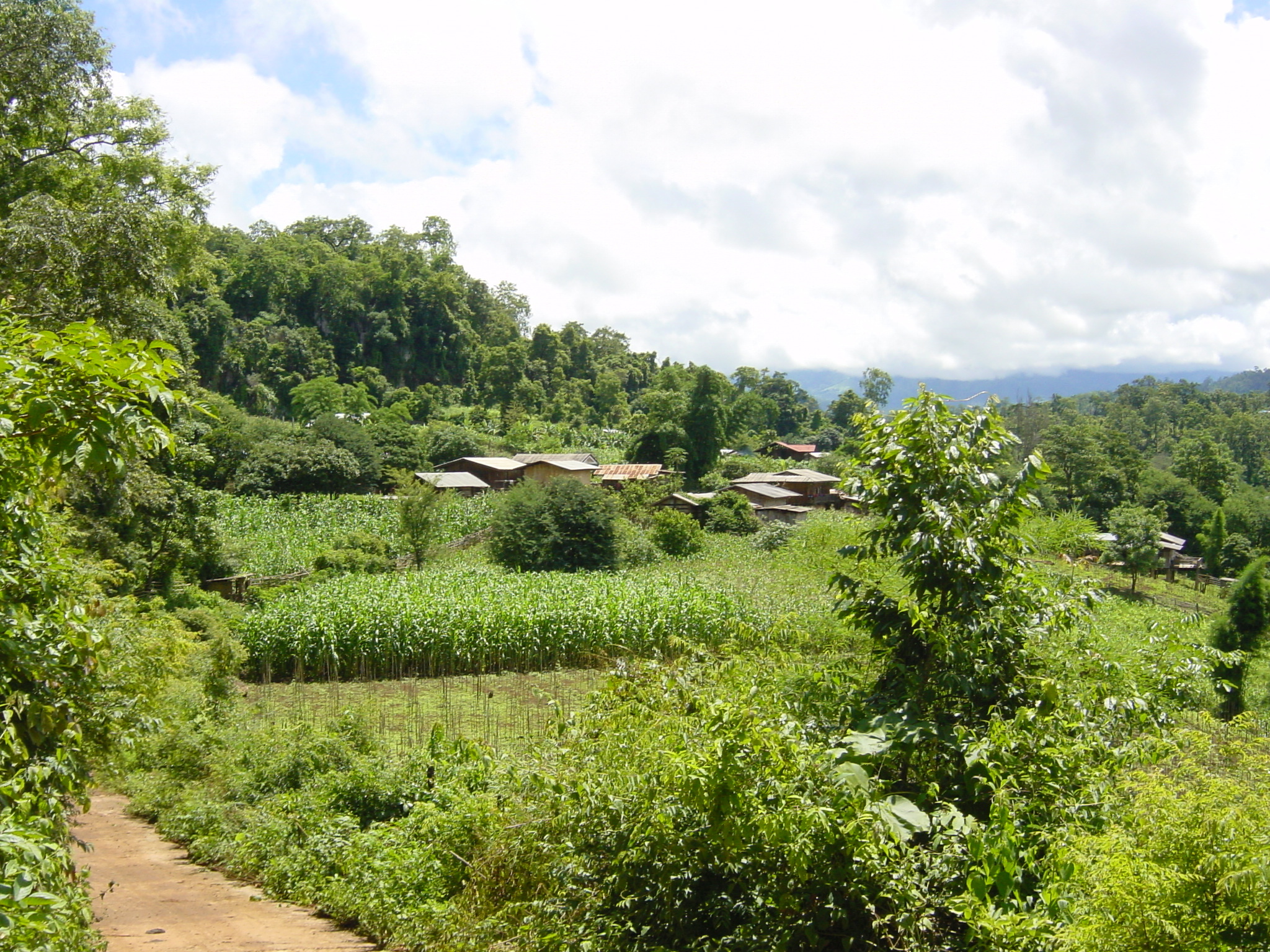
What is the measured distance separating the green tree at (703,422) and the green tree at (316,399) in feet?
66.8

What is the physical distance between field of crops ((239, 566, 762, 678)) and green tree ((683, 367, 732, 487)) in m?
26.1

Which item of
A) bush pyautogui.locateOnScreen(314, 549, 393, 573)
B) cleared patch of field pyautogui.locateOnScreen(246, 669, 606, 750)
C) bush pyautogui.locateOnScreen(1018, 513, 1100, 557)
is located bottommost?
cleared patch of field pyautogui.locateOnScreen(246, 669, 606, 750)

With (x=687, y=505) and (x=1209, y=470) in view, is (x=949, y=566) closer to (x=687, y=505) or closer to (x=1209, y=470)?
(x=687, y=505)

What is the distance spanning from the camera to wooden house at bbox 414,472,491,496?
1468 inches

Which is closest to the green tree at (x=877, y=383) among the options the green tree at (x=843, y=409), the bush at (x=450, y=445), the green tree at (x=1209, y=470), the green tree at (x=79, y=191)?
the green tree at (x=843, y=409)

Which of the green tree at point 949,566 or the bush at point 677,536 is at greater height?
the green tree at point 949,566

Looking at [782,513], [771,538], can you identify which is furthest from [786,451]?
[771,538]

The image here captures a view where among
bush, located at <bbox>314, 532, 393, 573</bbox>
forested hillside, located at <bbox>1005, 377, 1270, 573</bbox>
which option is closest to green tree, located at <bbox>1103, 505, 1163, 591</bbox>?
forested hillside, located at <bbox>1005, 377, 1270, 573</bbox>

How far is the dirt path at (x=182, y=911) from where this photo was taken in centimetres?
544

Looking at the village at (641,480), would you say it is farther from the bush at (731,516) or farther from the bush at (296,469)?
the bush at (296,469)

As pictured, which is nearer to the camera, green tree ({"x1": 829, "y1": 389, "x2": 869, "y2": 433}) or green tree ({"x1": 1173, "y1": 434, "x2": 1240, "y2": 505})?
green tree ({"x1": 1173, "y1": 434, "x2": 1240, "y2": 505})

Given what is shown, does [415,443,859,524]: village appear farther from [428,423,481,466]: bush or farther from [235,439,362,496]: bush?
[235,439,362,496]: bush

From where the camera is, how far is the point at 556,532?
86.1 feet

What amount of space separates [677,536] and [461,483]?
1266 cm
